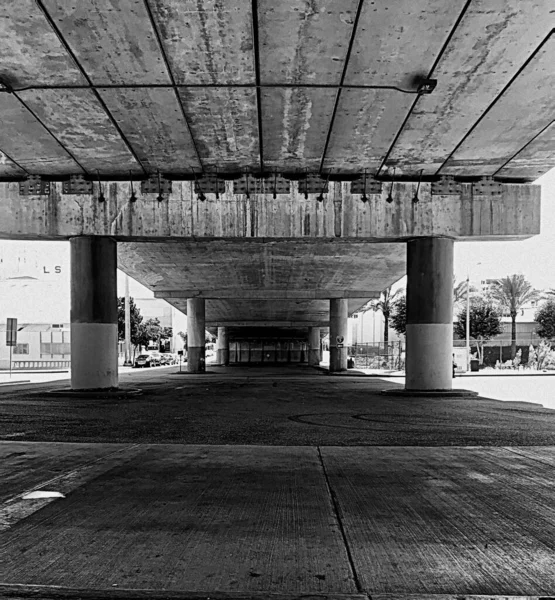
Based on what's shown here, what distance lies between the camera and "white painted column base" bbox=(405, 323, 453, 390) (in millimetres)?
21203

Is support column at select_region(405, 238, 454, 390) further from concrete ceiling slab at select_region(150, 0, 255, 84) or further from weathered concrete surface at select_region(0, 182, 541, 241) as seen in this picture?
concrete ceiling slab at select_region(150, 0, 255, 84)

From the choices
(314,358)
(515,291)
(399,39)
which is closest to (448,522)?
(399,39)

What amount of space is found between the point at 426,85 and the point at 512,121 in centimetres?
346

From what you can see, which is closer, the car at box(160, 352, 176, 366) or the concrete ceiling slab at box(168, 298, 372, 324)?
the concrete ceiling slab at box(168, 298, 372, 324)

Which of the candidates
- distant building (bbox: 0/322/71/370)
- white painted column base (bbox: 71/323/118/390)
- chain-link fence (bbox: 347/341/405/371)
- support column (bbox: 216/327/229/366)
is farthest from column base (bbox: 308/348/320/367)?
white painted column base (bbox: 71/323/118/390)

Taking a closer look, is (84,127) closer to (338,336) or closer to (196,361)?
(196,361)

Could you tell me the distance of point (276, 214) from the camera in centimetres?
2072

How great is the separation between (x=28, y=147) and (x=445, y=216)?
12.6 meters

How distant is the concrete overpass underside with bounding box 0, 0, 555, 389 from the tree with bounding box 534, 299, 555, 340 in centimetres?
4542

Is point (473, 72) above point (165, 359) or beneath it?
above

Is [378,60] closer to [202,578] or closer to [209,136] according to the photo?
[209,136]

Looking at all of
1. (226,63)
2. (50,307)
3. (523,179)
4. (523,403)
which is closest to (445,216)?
(523,179)

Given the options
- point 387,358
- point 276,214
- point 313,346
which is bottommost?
point 313,346

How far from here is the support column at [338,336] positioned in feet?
160
